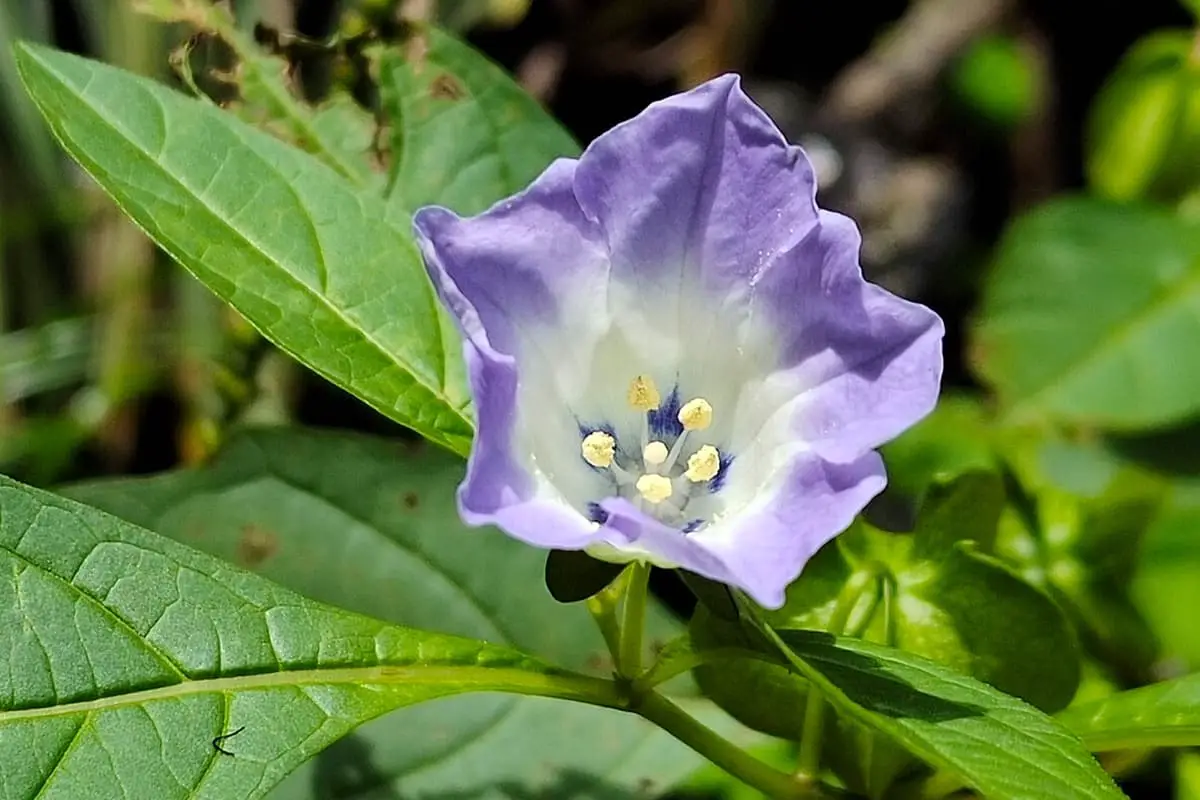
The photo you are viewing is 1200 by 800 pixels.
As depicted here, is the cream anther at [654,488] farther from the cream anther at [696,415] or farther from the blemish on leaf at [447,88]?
the blemish on leaf at [447,88]

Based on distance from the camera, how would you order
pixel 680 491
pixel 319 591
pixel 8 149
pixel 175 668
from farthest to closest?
pixel 8 149
pixel 319 591
pixel 680 491
pixel 175 668

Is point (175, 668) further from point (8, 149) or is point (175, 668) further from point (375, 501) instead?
point (8, 149)

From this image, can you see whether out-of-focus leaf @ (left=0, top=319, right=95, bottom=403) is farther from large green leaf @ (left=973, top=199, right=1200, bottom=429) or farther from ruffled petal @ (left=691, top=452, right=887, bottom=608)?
ruffled petal @ (left=691, top=452, right=887, bottom=608)

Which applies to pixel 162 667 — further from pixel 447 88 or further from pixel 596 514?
pixel 447 88

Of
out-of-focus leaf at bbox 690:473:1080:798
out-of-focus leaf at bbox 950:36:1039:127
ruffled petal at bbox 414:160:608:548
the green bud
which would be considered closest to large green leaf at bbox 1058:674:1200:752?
out-of-focus leaf at bbox 690:473:1080:798

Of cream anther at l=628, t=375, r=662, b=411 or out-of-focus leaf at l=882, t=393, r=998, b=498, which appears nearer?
cream anther at l=628, t=375, r=662, b=411

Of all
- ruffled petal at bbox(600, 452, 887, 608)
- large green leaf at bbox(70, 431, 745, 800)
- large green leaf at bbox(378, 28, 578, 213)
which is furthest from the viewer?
large green leaf at bbox(70, 431, 745, 800)

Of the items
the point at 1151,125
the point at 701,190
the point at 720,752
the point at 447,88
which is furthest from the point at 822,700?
the point at 1151,125

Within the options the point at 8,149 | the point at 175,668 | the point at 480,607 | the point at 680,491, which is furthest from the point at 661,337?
the point at 8,149
